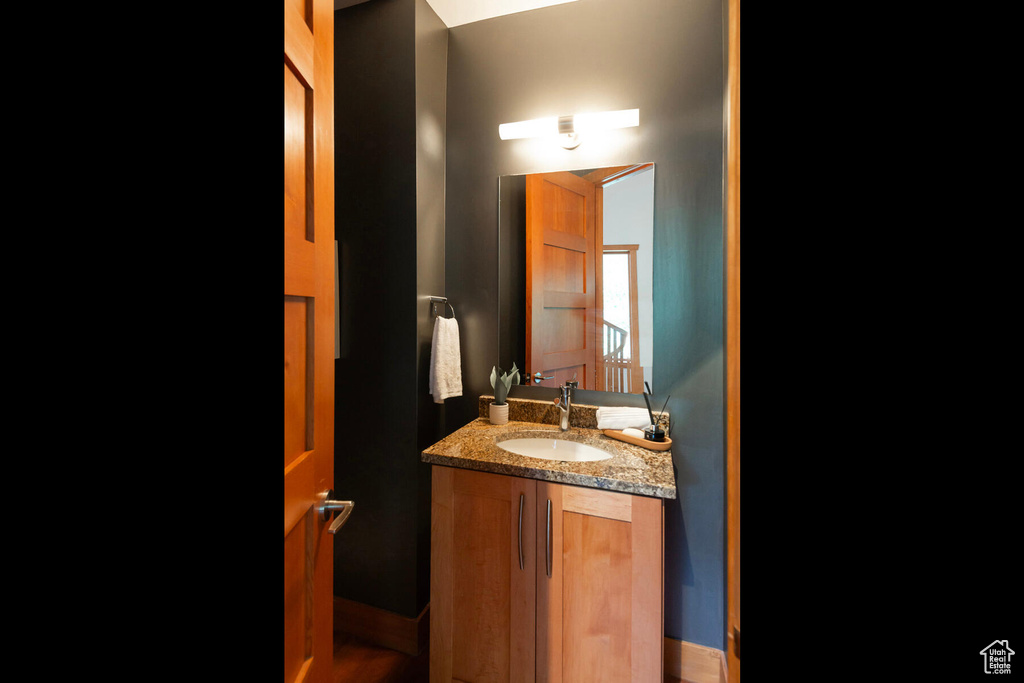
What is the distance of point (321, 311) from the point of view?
847 millimetres

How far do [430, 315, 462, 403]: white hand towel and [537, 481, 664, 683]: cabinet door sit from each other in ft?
2.01

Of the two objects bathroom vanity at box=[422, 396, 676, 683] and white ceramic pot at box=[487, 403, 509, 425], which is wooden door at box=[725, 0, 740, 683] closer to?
bathroom vanity at box=[422, 396, 676, 683]

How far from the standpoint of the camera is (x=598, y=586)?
125cm

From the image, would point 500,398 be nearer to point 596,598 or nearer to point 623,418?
point 623,418

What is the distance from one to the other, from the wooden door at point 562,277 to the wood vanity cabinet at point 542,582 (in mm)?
593

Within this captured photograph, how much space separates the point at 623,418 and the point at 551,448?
291mm

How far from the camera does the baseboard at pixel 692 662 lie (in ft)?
5.08

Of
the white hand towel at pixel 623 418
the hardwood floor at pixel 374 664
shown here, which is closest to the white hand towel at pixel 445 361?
the white hand towel at pixel 623 418

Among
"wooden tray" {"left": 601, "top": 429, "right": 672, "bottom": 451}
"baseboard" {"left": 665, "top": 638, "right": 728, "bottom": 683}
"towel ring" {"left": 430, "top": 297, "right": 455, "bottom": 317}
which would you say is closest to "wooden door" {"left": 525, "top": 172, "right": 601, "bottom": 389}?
"wooden tray" {"left": 601, "top": 429, "right": 672, "bottom": 451}

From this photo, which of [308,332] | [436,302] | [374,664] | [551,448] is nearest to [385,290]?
[436,302]
